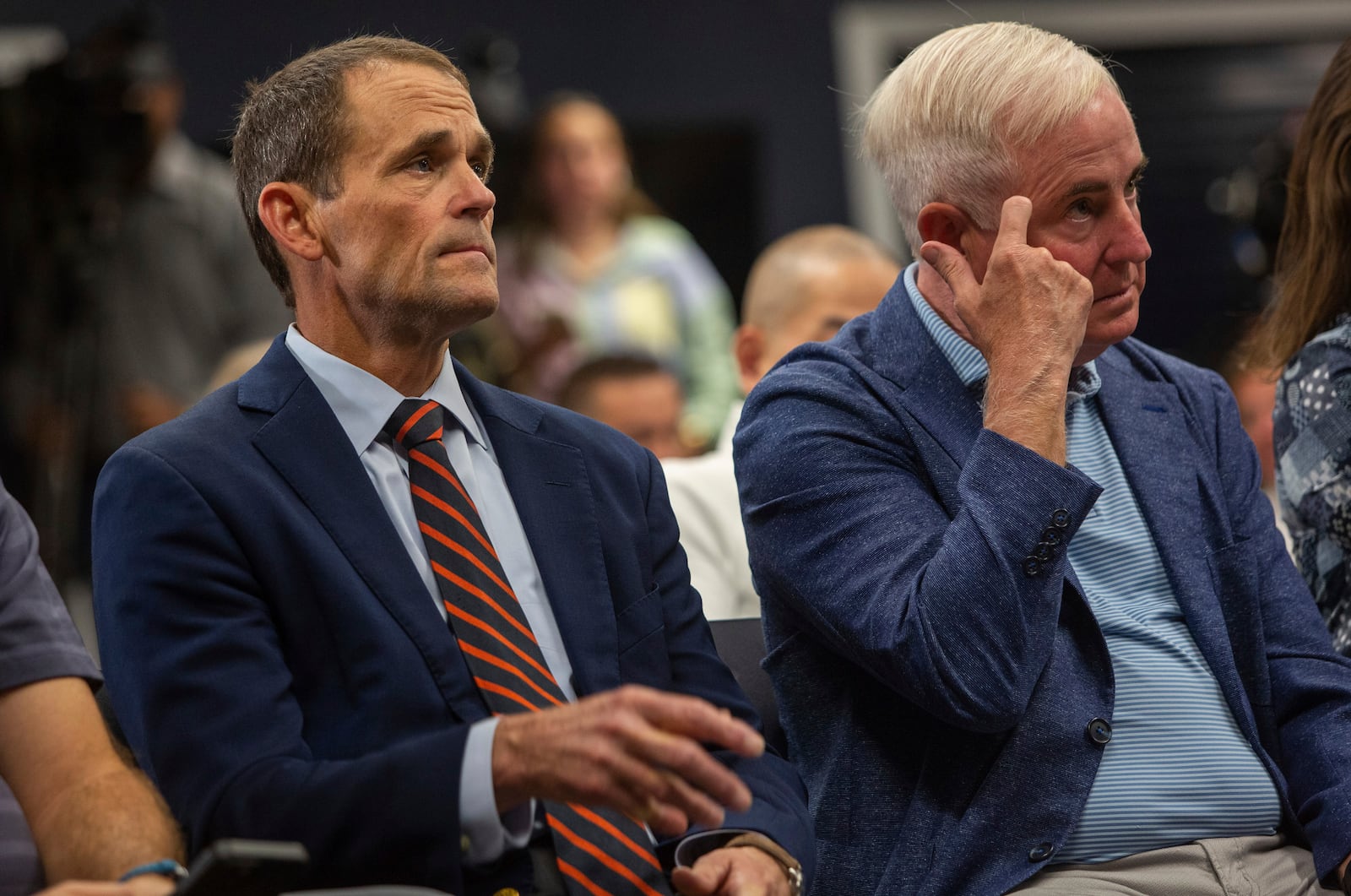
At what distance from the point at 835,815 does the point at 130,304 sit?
12.4 feet

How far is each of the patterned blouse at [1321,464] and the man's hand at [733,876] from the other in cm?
91

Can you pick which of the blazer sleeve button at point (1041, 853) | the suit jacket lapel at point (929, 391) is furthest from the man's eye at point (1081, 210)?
the blazer sleeve button at point (1041, 853)

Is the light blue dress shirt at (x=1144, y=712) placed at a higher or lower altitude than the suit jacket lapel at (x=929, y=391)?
lower

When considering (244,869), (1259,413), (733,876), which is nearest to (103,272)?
(1259,413)

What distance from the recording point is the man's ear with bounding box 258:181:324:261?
5.90ft

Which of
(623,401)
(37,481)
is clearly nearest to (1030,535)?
(623,401)

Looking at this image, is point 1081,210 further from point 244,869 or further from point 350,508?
point 244,869

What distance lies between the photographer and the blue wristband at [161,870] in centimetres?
150

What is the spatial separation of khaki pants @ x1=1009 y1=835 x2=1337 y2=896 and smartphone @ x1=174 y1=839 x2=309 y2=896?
819 millimetres

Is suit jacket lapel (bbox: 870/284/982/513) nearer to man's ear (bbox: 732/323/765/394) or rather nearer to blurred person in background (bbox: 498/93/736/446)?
man's ear (bbox: 732/323/765/394)

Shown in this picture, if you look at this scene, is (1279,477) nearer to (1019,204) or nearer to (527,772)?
(1019,204)

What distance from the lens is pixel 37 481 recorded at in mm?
4766

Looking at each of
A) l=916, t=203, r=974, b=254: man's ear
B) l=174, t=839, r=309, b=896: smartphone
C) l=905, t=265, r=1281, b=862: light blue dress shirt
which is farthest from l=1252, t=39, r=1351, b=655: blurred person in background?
l=174, t=839, r=309, b=896: smartphone

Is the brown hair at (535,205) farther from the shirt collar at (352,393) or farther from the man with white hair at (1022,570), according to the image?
the shirt collar at (352,393)
